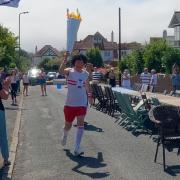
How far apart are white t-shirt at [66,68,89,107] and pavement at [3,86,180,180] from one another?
0.98m

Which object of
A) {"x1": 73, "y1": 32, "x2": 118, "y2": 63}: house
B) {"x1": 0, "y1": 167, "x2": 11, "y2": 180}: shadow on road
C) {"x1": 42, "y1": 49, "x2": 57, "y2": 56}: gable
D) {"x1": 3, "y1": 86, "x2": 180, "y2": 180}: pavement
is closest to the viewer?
{"x1": 0, "y1": 167, "x2": 11, "y2": 180}: shadow on road

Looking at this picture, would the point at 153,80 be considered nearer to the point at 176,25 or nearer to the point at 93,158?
the point at 93,158

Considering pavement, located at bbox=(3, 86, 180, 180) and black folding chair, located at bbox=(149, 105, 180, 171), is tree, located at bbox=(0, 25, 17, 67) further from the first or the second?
black folding chair, located at bbox=(149, 105, 180, 171)

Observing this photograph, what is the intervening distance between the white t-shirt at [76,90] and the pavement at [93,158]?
98cm

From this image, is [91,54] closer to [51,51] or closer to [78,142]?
[51,51]

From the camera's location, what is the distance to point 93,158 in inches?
407

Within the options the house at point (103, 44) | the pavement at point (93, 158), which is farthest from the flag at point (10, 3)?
the house at point (103, 44)

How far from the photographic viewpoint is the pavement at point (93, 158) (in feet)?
28.9

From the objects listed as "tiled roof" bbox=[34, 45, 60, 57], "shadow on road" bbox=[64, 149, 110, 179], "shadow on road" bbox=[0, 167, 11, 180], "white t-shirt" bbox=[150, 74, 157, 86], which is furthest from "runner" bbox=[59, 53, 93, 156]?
"tiled roof" bbox=[34, 45, 60, 57]

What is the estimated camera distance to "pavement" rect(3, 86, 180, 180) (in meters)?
8.81

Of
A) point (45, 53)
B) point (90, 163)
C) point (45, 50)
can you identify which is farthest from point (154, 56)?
point (45, 50)

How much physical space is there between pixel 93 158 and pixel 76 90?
1301mm

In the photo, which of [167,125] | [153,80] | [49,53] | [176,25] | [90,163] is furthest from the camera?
[49,53]

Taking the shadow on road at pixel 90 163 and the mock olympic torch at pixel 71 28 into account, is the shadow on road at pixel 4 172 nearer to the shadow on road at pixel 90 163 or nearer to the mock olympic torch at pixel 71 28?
the shadow on road at pixel 90 163
